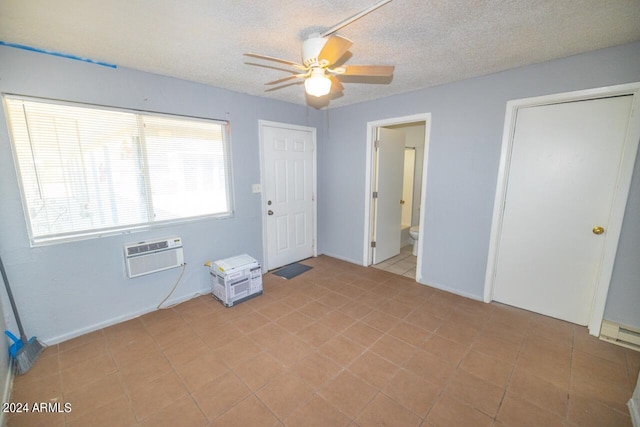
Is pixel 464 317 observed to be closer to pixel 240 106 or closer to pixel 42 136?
pixel 240 106

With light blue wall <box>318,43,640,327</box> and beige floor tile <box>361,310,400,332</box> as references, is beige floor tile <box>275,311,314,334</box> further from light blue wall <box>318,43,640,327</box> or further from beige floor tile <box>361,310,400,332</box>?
light blue wall <box>318,43,640,327</box>

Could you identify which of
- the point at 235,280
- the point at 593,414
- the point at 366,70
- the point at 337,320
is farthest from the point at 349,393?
the point at 366,70

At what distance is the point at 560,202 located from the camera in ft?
7.77

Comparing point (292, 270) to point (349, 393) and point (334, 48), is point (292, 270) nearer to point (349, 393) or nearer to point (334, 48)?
point (349, 393)

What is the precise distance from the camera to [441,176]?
301cm

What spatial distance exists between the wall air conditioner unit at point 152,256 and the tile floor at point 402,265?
8.77ft

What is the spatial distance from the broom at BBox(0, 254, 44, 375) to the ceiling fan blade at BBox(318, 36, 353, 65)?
2734 mm

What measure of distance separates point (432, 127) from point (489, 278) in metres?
1.80

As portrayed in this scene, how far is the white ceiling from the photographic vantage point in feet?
4.81

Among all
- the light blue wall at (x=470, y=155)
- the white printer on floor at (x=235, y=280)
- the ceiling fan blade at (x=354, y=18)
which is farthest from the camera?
the white printer on floor at (x=235, y=280)

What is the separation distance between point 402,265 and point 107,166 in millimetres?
3775

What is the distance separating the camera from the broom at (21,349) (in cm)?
186

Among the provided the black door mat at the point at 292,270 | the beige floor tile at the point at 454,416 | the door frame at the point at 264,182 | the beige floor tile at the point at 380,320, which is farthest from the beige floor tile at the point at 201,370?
the door frame at the point at 264,182

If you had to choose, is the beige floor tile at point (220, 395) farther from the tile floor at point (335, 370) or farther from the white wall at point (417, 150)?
the white wall at point (417, 150)
